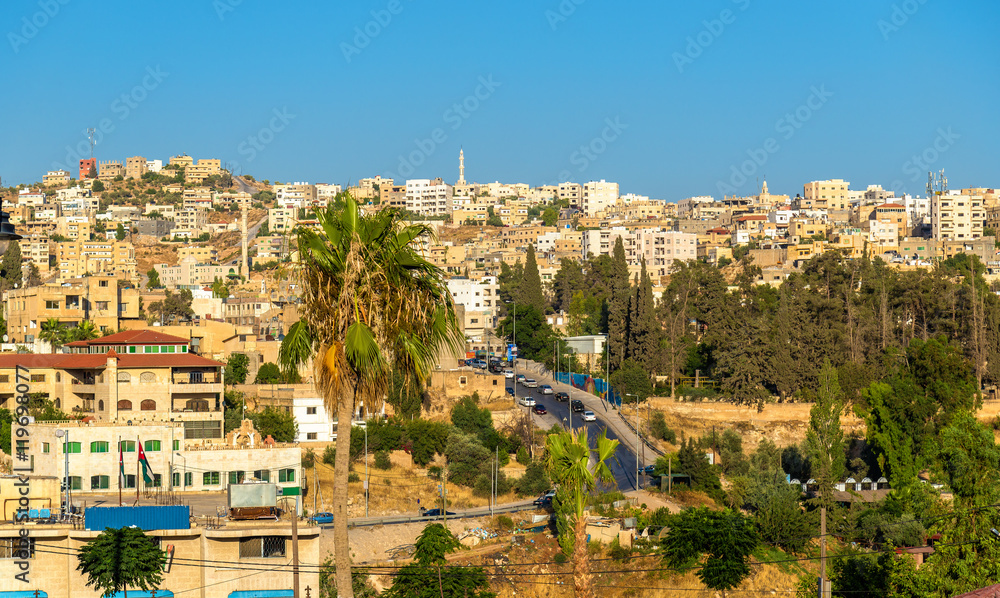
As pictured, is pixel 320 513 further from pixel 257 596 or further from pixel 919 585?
pixel 919 585

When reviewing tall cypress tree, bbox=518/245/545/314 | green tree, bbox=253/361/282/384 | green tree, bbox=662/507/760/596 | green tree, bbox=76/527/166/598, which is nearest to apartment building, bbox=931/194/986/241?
tall cypress tree, bbox=518/245/545/314

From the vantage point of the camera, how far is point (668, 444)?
63.6m

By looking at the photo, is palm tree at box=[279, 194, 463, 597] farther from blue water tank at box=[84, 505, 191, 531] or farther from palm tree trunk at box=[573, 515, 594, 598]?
blue water tank at box=[84, 505, 191, 531]

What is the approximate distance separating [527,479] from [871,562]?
24546 millimetres

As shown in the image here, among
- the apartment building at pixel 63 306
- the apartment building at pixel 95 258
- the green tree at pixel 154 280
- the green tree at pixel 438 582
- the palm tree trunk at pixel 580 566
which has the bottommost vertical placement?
the green tree at pixel 438 582

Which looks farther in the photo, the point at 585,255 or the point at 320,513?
the point at 585,255

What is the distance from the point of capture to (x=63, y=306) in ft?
252

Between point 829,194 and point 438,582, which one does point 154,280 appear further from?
point 438,582

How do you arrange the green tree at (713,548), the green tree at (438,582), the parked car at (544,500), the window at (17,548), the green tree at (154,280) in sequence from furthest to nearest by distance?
the green tree at (154,280)
the parked car at (544,500)
the green tree at (713,548)
the window at (17,548)
the green tree at (438,582)

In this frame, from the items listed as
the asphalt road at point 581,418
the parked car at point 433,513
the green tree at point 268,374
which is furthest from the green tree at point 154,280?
the parked car at point 433,513

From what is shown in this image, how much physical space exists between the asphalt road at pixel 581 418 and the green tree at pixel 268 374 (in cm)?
1274

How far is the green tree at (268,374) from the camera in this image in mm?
64125

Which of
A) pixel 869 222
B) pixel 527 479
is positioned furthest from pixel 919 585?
pixel 869 222

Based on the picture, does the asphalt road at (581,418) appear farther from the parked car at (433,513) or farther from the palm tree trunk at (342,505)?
the palm tree trunk at (342,505)
